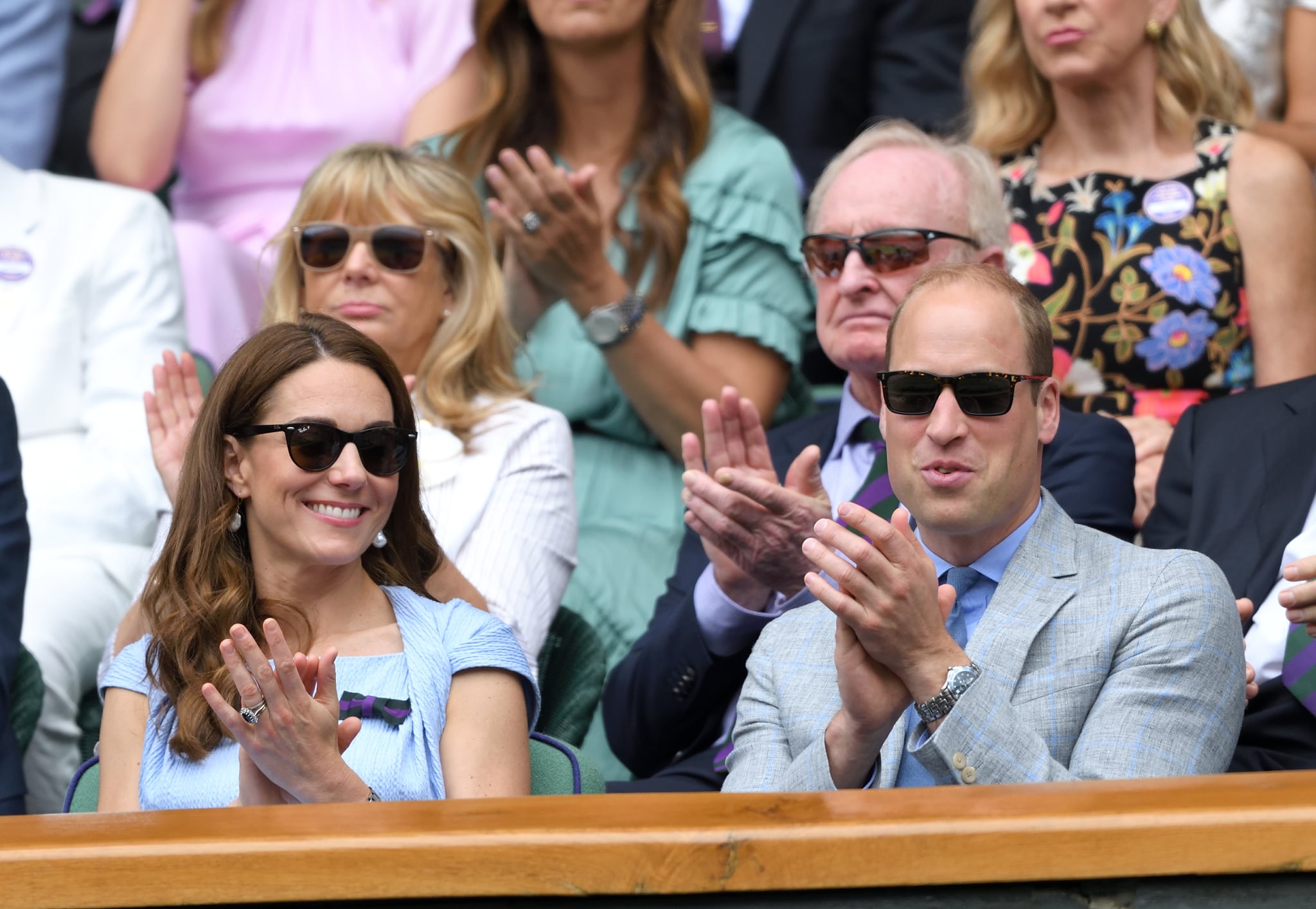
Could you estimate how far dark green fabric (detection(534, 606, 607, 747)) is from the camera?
9.28 feet

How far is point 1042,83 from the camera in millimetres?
3883

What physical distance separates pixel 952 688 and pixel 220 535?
113 centimetres

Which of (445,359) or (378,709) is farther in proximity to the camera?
(445,359)

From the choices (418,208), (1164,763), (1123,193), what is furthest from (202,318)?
(1164,763)

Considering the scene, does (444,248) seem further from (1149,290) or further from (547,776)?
(1149,290)

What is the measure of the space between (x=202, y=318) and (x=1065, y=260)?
6.81ft

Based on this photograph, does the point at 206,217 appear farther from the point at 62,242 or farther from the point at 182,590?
the point at 182,590

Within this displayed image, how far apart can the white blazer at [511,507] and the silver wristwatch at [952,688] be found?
3.69ft

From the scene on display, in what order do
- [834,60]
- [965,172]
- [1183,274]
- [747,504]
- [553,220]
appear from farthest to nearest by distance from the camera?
[834,60], [1183,274], [553,220], [965,172], [747,504]

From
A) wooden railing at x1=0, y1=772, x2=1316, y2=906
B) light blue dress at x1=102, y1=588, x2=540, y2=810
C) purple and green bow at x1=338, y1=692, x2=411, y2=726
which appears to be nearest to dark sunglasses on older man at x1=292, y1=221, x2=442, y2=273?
light blue dress at x1=102, y1=588, x2=540, y2=810

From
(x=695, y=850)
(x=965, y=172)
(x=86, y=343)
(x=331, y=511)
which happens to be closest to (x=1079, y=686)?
(x=695, y=850)

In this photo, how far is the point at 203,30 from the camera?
4531 millimetres

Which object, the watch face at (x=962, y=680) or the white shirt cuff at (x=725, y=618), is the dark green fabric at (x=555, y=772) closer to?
the white shirt cuff at (x=725, y=618)

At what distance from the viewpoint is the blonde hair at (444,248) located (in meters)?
3.35
